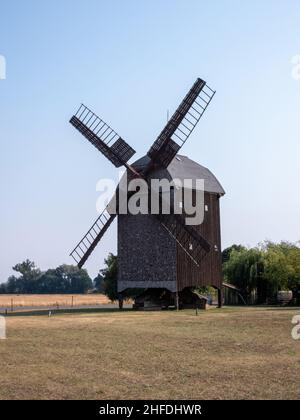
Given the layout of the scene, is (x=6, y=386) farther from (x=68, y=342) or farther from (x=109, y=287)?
(x=109, y=287)

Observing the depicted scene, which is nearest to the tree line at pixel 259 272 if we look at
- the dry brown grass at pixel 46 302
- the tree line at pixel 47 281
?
the dry brown grass at pixel 46 302

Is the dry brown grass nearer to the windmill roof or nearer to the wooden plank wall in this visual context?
the wooden plank wall

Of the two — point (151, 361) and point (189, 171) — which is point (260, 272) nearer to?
point (189, 171)

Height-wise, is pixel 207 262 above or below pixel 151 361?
above

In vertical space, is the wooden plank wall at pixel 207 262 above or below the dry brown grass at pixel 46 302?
above

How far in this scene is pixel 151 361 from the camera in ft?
56.1

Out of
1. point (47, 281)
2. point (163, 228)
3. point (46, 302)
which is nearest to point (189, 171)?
point (163, 228)

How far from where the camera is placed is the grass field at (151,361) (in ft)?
42.9

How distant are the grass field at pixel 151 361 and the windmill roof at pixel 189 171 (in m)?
14.8

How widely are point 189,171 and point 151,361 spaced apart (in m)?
26.4

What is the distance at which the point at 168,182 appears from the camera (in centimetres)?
3897

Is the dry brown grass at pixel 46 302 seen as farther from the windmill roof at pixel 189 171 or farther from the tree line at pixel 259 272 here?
the windmill roof at pixel 189 171

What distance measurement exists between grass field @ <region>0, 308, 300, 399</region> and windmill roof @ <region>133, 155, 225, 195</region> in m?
14.8
